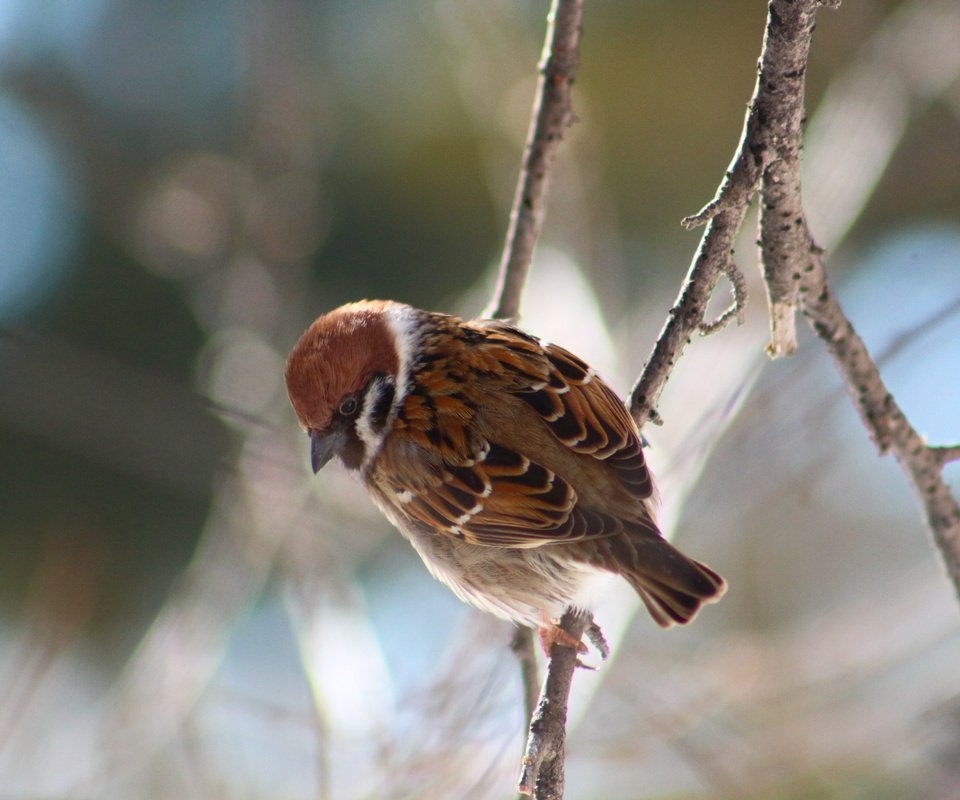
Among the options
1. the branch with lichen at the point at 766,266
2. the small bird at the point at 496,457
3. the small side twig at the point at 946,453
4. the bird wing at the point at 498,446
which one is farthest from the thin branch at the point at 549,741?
the small side twig at the point at 946,453

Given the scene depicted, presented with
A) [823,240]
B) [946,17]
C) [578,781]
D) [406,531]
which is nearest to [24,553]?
[578,781]

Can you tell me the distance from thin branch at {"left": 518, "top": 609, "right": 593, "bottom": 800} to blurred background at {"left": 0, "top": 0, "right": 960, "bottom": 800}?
0.81 metres

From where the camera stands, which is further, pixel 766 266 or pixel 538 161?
pixel 538 161

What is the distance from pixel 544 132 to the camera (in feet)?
11.0

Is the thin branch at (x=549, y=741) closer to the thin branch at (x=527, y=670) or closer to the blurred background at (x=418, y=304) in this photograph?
the thin branch at (x=527, y=670)

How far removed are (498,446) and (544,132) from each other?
994mm

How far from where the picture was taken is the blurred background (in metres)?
4.20

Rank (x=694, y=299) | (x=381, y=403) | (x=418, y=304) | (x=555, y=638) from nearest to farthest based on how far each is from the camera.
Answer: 1. (x=694, y=299)
2. (x=555, y=638)
3. (x=381, y=403)
4. (x=418, y=304)

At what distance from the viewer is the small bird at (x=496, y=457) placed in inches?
122

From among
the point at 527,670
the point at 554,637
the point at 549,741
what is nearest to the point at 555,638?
the point at 554,637

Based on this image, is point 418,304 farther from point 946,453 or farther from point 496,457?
point 946,453

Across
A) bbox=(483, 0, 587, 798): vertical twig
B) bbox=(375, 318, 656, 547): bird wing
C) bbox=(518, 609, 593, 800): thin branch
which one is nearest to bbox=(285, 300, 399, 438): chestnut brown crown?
bbox=(375, 318, 656, 547): bird wing

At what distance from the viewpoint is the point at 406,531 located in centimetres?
362

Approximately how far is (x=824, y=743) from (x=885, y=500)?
16.4ft
